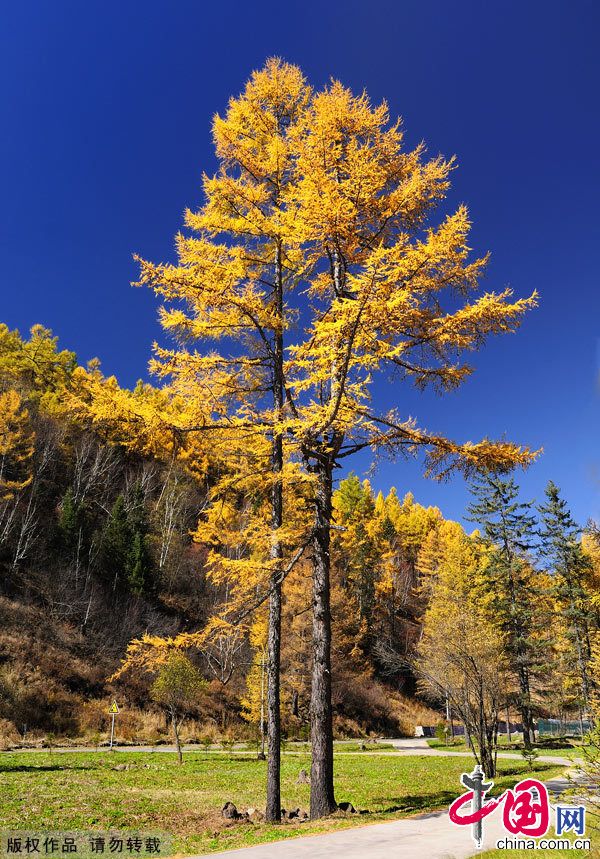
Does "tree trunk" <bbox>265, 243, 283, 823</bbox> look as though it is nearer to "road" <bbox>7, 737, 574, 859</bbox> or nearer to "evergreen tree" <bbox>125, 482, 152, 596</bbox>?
"road" <bbox>7, 737, 574, 859</bbox>

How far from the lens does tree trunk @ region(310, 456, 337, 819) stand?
346 inches

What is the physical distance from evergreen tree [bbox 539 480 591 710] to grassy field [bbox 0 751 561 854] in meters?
11.3

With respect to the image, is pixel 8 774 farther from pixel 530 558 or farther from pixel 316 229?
pixel 530 558

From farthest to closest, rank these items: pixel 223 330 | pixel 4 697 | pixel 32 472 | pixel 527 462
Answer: pixel 32 472 → pixel 4 697 → pixel 223 330 → pixel 527 462

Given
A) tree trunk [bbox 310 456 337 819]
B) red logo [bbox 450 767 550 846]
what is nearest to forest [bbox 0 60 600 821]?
tree trunk [bbox 310 456 337 819]

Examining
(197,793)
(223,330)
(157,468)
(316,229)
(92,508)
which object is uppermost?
(157,468)

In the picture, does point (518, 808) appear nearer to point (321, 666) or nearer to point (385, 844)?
point (385, 844)

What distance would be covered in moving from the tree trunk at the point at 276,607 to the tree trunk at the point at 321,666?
0.69 meters

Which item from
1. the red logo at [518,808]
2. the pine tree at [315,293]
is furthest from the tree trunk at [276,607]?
the red logo at [518,808]

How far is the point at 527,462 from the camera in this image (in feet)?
29.0

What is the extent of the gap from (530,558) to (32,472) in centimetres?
3290

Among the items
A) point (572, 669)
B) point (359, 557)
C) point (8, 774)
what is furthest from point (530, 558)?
point (8, 774)

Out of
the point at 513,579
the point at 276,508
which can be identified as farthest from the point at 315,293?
the point at 513,579

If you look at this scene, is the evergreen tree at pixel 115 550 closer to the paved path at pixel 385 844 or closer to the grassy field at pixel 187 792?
the grassy field at pixel 187 792
